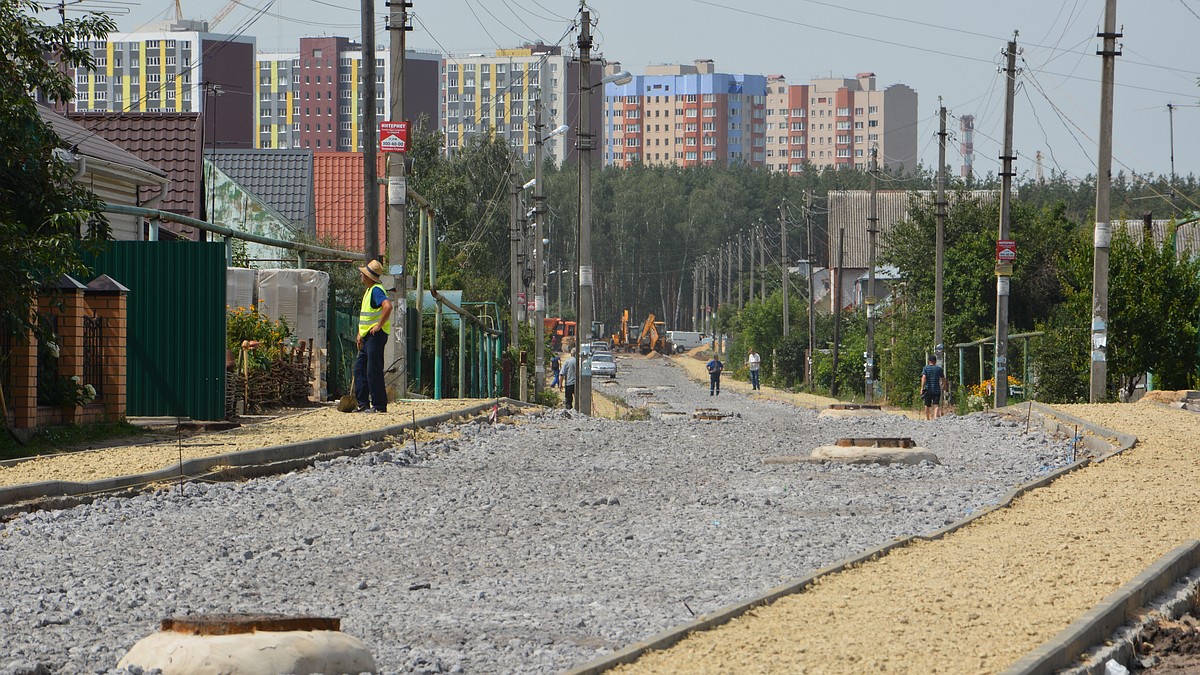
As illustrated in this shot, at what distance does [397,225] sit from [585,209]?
1105cm

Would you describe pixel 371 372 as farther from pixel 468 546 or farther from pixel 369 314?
pixel 468 546

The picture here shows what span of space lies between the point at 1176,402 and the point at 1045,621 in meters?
21.3

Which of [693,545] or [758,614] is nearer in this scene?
[758,614]

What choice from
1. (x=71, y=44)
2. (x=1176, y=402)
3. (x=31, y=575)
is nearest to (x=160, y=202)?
(x=71, y=44)

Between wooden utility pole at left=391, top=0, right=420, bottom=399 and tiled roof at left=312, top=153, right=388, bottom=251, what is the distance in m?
25.8

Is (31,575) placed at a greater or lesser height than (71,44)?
lesser

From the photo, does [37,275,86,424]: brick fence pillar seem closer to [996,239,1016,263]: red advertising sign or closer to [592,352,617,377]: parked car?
[996,239,1016,263]: red advertising sign

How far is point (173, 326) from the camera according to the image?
56.2 ft

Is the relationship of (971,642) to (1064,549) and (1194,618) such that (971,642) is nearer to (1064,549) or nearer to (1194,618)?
(1194,618)

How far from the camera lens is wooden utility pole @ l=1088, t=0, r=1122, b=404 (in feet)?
95.6

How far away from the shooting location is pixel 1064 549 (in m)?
9.43

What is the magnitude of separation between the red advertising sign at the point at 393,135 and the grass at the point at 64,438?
7.51 metres

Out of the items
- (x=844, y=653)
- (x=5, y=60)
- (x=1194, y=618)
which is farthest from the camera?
(x=5, y=60)

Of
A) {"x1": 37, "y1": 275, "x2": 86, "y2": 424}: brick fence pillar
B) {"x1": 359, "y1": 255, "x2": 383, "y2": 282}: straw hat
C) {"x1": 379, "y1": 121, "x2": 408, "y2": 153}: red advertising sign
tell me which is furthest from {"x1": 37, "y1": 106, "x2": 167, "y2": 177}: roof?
{"x1": 37, "y1": 275, "x2": 86, "y2": 424}: brick fence pillar
